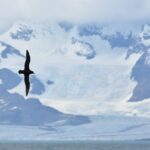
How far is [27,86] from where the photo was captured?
31.6 m

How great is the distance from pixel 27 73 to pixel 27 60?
844mm

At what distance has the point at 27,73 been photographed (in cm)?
3291

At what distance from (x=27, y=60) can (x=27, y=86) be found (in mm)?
1078

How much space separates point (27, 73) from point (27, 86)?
1.41 meters

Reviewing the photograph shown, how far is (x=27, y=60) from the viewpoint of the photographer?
32.2m
